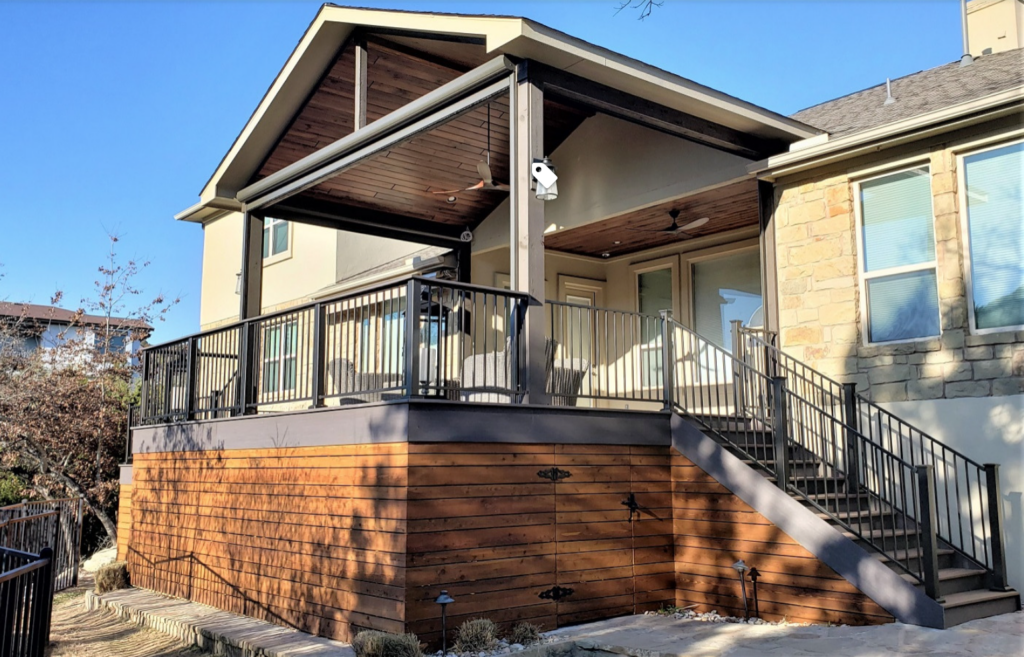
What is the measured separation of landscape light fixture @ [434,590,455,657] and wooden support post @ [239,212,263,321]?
5.38 metres

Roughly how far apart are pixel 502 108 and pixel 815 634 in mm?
6366

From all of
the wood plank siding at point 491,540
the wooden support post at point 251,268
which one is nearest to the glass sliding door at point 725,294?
the wood plank siding at point 491,540

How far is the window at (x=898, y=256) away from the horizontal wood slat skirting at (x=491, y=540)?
231 centimetres

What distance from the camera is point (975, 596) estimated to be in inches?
247

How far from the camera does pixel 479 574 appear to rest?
636 cm

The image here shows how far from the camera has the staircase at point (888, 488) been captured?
243 inches

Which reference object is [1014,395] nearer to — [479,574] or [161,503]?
[479,574]

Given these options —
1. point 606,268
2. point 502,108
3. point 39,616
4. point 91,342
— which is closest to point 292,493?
point 39,616

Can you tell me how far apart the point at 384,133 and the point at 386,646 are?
5.09 m

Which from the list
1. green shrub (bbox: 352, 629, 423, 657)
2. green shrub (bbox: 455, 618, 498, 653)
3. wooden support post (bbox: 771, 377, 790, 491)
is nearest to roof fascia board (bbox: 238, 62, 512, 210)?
wooden support post (bbox: 771, 377, 790, 491)

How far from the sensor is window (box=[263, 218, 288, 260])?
17.6 metres

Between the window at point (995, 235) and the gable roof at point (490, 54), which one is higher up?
the gable roof at point (490, 54)

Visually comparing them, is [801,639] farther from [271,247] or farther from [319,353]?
[271,247]

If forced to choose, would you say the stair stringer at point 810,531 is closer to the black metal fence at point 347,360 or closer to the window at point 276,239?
the black metal fence at point 347,360
